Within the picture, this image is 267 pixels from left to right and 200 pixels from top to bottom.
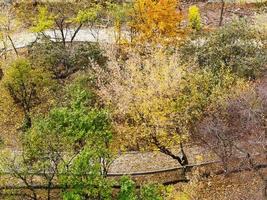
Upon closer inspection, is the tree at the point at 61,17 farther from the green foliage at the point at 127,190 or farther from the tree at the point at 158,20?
the green foliage at the point at 127,190

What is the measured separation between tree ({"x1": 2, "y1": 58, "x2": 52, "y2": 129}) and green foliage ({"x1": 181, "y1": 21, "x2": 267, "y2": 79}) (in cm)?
1231

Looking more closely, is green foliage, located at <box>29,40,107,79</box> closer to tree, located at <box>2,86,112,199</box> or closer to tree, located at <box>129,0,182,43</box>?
tree, located at <box>129,0,182,43</box>

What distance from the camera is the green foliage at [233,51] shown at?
1745 inches

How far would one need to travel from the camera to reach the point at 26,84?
157 ft

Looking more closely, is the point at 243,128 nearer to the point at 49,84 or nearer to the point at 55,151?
the point at 55,151

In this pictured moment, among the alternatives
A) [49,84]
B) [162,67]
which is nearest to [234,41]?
[162,67]

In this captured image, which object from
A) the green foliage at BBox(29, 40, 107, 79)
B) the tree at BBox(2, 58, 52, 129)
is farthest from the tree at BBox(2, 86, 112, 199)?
the green foliage at BBox(29, 40, 107, 79)

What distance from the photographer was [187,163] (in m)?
43.7

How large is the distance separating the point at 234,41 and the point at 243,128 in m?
8.63

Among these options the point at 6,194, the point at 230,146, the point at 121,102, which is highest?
the point at 121,102

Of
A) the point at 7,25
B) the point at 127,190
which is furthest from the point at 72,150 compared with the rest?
the point at 7,25

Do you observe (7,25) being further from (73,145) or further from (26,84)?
(73,145)

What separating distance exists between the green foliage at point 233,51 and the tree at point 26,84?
12314 millimetres

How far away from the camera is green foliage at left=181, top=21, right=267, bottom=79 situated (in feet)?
145
